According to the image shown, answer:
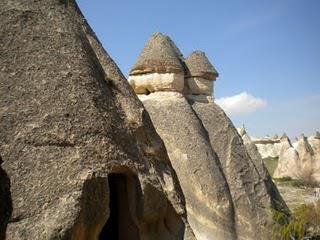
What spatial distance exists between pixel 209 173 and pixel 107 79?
4.63 meters

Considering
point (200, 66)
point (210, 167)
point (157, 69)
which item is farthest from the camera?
point (200, 66)

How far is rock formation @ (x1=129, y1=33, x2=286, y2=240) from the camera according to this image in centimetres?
1096

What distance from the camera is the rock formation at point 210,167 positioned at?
10961 mm

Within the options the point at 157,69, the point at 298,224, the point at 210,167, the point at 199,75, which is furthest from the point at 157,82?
the point at 298,224

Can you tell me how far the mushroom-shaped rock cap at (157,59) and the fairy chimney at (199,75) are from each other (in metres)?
0.63

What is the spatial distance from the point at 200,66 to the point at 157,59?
1.53 metres

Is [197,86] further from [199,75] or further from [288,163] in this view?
[288,163]

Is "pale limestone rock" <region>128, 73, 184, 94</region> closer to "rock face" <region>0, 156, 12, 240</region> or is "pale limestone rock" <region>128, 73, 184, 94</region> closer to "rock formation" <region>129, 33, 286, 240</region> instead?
"rock formation" <region>129, 33, 286, 240</region>

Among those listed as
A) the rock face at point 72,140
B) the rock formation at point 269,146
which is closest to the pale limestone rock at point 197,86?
the rock face at point 72,140

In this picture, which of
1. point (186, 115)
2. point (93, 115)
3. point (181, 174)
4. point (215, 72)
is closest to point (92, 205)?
point (93, 115)

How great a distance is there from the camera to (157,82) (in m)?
12.6

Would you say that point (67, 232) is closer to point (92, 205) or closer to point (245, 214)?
point (92, 205)

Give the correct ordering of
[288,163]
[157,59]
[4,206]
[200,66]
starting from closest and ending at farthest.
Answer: [4,206], [157,59], [200,66], [288,163]

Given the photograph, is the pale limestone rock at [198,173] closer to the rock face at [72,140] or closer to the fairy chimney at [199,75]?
the fairy chimney at [199,75]
